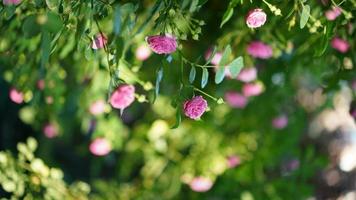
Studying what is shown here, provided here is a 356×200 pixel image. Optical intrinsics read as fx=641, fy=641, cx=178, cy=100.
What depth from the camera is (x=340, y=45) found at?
1515mm

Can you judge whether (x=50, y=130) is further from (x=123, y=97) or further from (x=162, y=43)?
(x=162, y=43)

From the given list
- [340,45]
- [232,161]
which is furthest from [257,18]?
[232,161]

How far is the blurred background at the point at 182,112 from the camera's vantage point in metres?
1.35

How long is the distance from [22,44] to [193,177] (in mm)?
790

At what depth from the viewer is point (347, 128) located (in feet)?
8.50

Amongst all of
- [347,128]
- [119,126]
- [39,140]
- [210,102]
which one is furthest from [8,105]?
[347,128]

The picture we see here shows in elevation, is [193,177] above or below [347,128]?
above

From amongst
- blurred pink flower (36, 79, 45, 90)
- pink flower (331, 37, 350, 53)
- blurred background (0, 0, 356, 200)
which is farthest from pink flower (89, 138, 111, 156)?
pink flower (331, 37, 350, 53)

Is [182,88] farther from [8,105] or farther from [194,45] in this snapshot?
[8,105]

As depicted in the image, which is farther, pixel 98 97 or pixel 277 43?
pixel 98 97

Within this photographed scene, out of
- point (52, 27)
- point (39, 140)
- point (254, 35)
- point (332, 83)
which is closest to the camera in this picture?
point (52, 27)

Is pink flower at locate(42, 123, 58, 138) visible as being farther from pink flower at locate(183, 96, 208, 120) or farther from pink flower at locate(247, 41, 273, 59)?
→ pink flower at locate(183, 96, 208, 120)

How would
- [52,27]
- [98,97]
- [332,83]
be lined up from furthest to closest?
[98,97] → [332,83] → [52,27]

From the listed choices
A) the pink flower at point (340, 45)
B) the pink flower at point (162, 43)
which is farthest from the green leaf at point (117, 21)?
the pink flower at point (340, 45)
